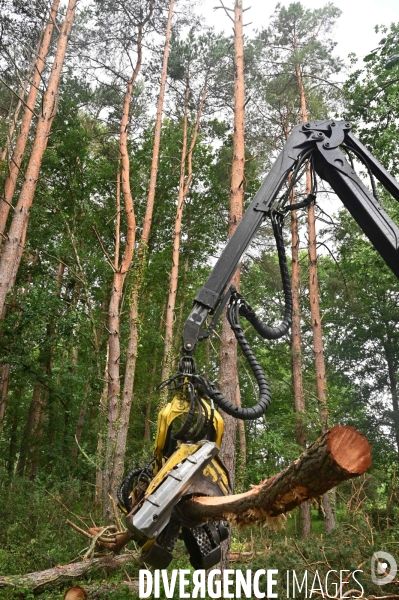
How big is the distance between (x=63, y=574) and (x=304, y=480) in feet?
24.0

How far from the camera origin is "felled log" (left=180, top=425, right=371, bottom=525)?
1.68m

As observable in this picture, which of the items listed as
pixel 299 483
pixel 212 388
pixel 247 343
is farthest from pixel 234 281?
pixel 299 483

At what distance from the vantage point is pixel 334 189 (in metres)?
4.11

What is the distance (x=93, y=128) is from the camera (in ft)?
61.8

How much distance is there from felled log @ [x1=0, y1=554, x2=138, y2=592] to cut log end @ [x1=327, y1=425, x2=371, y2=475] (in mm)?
7131

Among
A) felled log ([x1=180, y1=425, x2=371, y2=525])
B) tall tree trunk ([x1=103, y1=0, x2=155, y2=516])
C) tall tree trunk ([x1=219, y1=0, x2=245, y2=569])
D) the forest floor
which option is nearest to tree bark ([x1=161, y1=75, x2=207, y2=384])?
tall tree trunk ([x1=103, y1=0, x2=155, y2=516])

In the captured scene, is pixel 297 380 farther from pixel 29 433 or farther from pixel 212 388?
pixel 212 388

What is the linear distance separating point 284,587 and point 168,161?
16.6 m

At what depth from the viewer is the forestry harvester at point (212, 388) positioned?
237cm

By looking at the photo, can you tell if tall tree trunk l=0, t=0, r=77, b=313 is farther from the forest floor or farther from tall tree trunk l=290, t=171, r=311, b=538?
tall tree trunk l=290, t=171, r=311, b=538

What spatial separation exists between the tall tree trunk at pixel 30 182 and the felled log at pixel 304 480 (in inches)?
309

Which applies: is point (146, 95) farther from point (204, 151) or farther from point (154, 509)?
point (154, 509)

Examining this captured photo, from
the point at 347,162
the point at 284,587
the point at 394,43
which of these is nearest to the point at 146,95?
the point at 394,43

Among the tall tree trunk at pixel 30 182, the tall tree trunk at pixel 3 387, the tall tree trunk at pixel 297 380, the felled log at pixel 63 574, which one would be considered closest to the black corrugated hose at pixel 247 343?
the felled log at pixel 63 574
